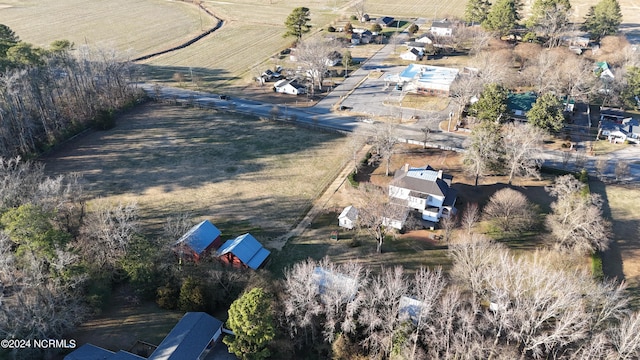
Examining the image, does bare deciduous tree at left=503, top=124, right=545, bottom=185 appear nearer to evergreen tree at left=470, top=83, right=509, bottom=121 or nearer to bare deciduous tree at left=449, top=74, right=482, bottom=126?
evergreen tree at left=470, top=83, right=509, bottom=121

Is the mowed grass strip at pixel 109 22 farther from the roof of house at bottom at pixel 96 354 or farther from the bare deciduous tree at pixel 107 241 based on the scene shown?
the roof of house at bottom at pixel 96 354

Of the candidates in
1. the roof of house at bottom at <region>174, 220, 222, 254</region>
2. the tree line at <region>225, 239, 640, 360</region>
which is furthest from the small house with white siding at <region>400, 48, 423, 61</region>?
the tree line at <region>225, 239, 640, 360</region>

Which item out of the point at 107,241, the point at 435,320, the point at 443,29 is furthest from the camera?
the point at 443,29

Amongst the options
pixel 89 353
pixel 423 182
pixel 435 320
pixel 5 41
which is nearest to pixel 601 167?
pixel 423 182

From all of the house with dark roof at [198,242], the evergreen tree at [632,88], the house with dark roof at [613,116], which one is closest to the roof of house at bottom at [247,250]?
the house with dark roof at [198,242]

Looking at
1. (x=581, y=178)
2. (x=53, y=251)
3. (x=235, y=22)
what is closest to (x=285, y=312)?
(x=53, y=251)

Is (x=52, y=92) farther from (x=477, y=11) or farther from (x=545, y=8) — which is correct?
(x=545, y=8)

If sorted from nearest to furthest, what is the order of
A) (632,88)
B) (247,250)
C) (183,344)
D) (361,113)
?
(183,344) < (247,250) < (632,88) < (361,113)
